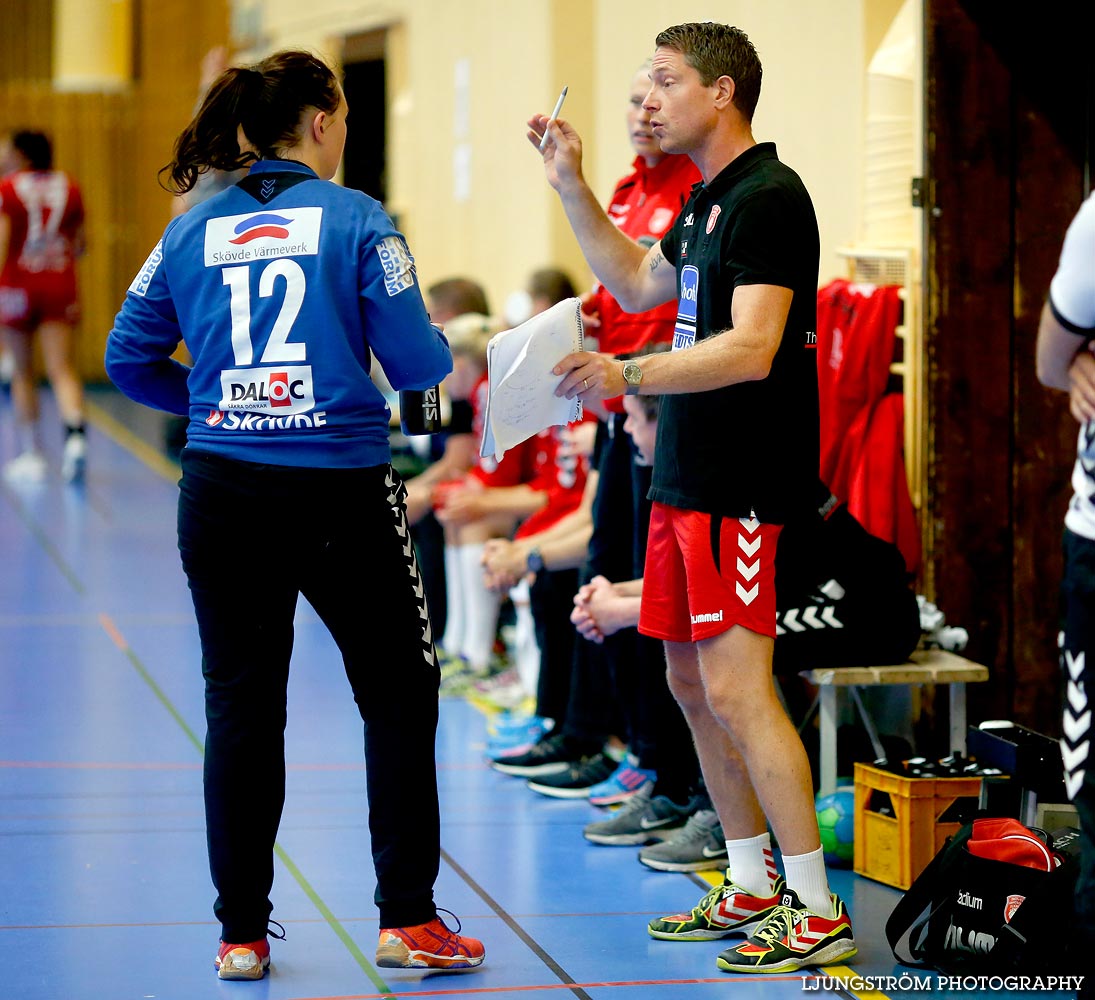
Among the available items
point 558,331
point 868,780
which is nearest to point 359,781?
point 868,780

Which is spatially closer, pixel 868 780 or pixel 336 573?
pixel 336 573

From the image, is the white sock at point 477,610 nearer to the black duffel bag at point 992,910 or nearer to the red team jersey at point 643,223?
the red team jersey at point 643,223

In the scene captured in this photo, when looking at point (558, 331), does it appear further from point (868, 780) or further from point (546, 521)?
point (546, 521)

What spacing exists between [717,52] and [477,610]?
324cm

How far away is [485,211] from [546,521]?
13.7 feet

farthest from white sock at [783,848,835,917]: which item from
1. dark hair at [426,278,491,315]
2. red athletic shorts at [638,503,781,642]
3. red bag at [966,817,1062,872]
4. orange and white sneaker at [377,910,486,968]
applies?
dark hair at [426,278,491,315]

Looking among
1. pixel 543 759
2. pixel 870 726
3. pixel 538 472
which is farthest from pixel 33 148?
pixel 870 726

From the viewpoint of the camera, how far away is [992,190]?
4.92m

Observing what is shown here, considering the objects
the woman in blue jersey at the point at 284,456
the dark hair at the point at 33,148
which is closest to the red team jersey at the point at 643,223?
the woman in blue jersey at the point at 284,456

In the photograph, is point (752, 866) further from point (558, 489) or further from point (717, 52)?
point (558, 489)

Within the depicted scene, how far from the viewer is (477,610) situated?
626 centimetres

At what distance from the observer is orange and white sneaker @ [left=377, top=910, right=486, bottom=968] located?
3373 millimetres

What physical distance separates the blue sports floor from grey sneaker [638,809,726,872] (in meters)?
0.04

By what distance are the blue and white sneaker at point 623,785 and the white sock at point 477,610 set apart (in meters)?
1.43
